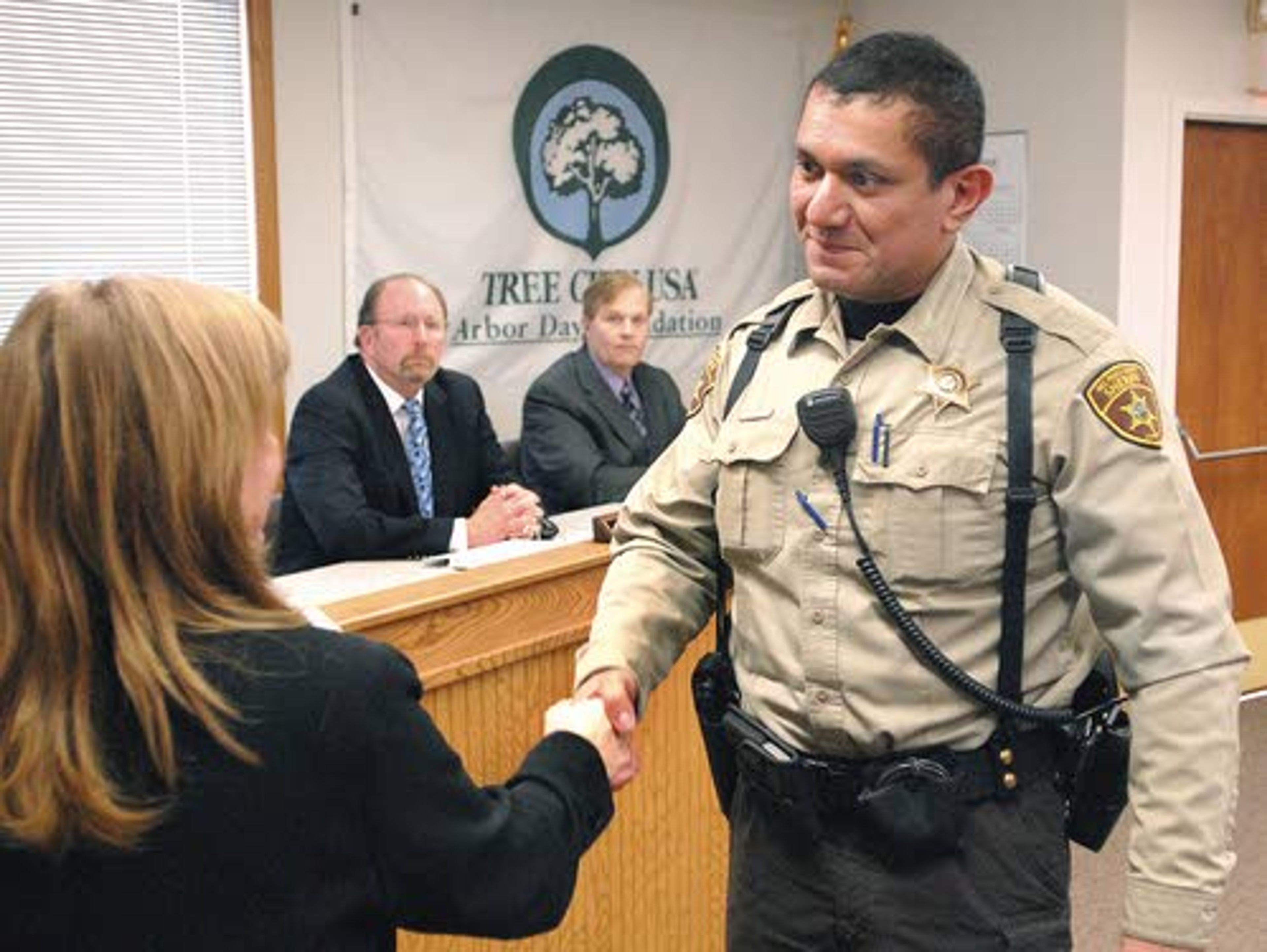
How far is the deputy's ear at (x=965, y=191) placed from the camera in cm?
147

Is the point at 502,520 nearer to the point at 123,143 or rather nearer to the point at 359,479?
the point at 359,479

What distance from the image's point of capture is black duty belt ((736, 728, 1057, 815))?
1463 millimetres

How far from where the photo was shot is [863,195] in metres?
1.45

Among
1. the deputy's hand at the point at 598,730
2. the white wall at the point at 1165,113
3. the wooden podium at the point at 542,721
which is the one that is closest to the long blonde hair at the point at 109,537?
the deputy's hand at the point at 598,730

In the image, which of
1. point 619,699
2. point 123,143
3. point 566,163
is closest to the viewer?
point 619,699

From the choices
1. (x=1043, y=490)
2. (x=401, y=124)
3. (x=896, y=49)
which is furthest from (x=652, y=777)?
(x=401, y=124)

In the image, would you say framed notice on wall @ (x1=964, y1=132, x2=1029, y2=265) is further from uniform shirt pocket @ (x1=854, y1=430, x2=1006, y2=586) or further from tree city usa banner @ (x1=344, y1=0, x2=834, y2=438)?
uniform shirt pocket @ (x1=854, y1=430, x2=1006, y2=586)

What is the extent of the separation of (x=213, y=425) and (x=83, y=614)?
157 millimetres

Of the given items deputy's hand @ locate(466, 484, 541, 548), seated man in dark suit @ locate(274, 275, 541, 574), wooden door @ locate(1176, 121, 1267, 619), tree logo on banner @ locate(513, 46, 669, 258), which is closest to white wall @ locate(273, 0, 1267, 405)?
wooden door @ locate(1176, 121, 1267, 619)

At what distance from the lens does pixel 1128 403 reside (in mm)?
1398

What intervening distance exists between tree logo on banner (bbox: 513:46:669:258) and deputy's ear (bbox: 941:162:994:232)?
330 cm

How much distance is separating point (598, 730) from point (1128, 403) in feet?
2.00

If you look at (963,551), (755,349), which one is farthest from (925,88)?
(963,551)

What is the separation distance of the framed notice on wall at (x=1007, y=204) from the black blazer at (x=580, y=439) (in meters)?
1.49
